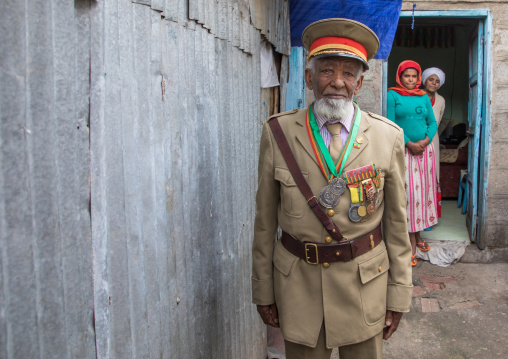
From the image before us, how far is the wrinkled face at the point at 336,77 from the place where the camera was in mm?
2035

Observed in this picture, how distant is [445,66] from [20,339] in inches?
459

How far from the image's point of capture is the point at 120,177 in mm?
1494

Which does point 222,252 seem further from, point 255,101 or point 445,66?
point 445,66

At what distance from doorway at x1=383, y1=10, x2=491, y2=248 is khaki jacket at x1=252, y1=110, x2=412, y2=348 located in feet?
12.3

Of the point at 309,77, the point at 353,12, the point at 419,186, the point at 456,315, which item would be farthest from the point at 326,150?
the point at 419,186

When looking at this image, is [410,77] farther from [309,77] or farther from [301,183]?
[301,183]

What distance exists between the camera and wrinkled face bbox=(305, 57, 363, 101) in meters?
2.04

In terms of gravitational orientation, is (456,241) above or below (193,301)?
below

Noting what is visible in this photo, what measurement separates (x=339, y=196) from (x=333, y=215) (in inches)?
3.4

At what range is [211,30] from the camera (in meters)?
2.19

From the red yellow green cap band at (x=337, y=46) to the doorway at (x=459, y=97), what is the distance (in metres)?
3.64

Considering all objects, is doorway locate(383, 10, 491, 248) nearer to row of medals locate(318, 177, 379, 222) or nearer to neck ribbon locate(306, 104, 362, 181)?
neck ribbon locate(306, 104, 362, 181)

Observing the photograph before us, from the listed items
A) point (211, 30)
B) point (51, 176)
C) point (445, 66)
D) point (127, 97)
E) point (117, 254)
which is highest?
point (445, 66)

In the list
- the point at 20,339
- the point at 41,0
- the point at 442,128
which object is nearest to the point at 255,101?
the point at 41,0
